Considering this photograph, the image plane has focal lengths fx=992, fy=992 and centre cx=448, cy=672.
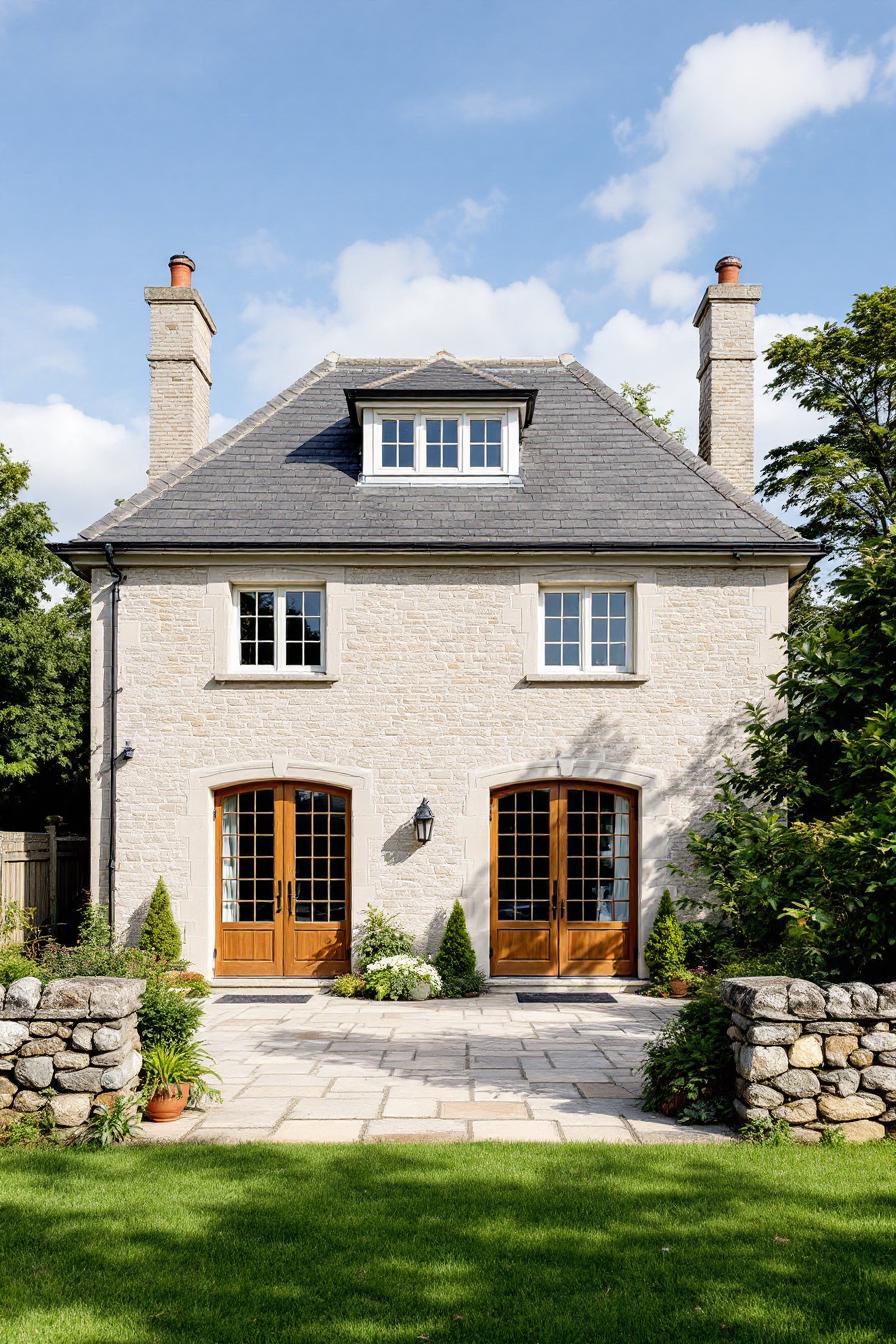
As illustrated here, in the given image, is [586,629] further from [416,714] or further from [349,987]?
[349,987]

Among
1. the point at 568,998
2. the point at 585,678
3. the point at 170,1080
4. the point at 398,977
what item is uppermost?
the point at 585,678

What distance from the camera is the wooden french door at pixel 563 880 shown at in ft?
45.5

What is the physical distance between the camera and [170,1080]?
7.37m

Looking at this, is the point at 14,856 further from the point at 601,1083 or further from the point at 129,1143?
the point at 601,1083

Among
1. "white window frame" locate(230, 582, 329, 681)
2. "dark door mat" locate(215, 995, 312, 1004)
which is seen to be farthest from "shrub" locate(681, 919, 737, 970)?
"white window frame" locate(230, 582, 329, 681)

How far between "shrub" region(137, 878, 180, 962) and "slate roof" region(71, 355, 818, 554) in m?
4.84

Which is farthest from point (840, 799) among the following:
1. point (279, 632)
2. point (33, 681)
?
point (33, 681)

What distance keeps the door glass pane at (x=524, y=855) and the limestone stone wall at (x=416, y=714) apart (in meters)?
0.35

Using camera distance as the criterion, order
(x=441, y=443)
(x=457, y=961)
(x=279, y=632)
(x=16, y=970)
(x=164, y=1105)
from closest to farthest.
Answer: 1. (x=164, y=1105)
2. (x=16, y=970)
3. (x=457, y=961)
4. (x=279, y=632)
5. (x=441, y=443)

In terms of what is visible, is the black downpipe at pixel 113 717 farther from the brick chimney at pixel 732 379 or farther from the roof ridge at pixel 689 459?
the brick chimney at pixel 732 379

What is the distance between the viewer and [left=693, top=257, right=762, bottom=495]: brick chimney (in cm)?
1590

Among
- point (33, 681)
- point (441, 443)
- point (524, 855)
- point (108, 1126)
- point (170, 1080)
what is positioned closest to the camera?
point (108, 1126)

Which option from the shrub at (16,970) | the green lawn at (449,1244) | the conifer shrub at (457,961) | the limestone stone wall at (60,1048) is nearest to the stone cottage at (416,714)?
the conifer shrub at (457,961)

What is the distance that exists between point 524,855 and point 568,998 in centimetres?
201
